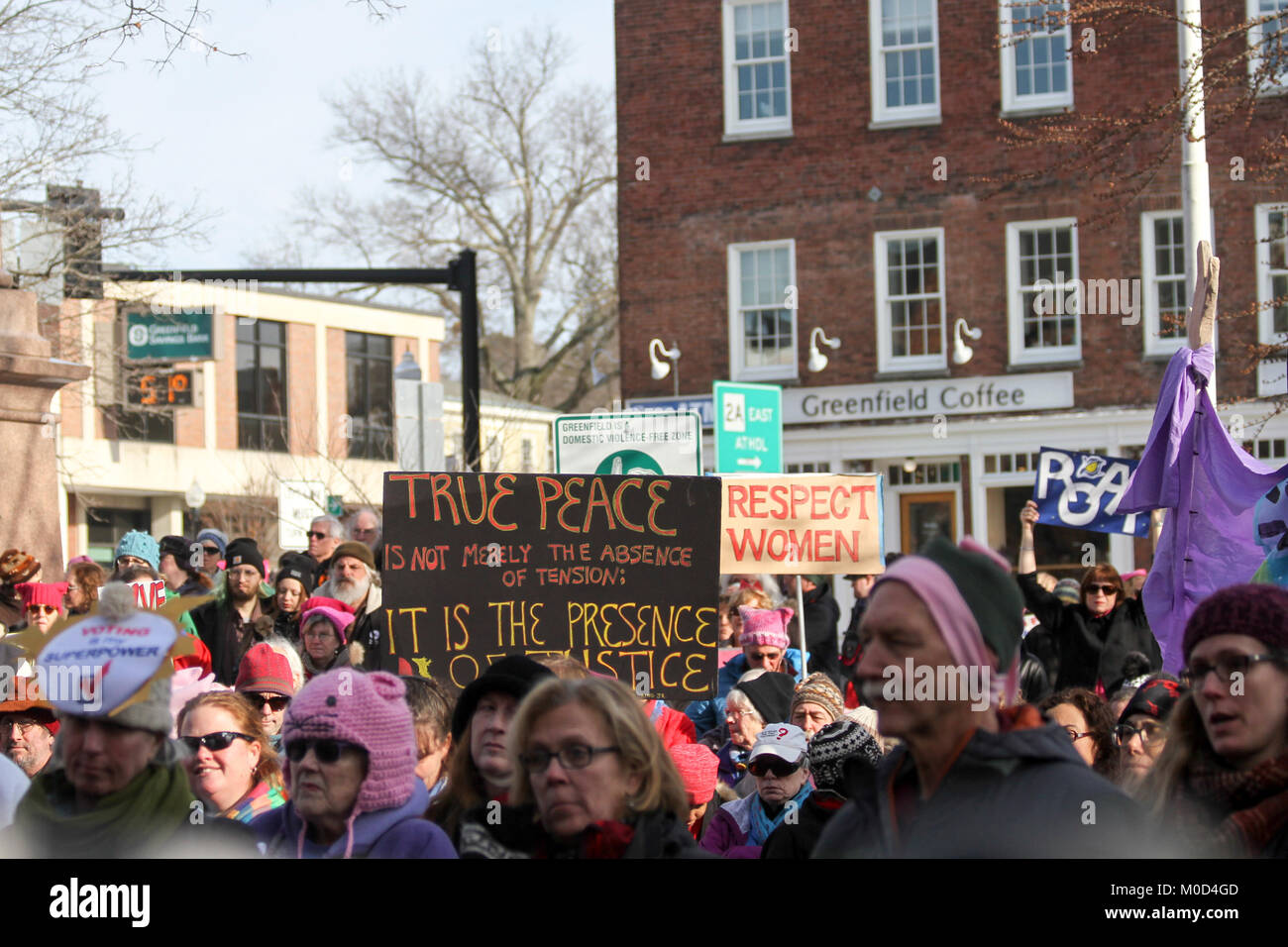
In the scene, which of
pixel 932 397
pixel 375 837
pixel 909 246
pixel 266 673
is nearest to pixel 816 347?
pixel 932 397

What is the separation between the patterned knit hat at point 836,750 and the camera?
548cm

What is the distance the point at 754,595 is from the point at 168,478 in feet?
115

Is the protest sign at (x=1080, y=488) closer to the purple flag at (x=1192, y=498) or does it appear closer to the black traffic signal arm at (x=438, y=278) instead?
the purple flag at (x=1192, y=498)

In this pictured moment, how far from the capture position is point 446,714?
548 centimetres

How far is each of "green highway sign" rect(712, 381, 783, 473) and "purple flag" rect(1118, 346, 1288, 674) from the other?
564 cm

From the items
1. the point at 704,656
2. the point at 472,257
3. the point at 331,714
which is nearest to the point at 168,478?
the point at 472,257

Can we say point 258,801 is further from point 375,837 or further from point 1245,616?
point 1245,616

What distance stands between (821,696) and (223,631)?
13.1 ft

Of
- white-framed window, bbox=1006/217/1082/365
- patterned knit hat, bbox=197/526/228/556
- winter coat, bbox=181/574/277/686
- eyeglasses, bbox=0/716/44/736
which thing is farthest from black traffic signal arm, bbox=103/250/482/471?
white-framed window, bbox=1006/217/1082/365

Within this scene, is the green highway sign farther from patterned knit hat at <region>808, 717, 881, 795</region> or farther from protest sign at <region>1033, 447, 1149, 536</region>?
patterned knit hat at <region>808, 717, 881, 795</region>

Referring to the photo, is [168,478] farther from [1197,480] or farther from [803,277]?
[1197,480]

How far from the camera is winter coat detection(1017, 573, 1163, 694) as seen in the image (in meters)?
9.09

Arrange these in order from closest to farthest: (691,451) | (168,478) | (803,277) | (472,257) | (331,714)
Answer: (331,714)
(691,451)
(472,257)
(803,277)
(168,478)

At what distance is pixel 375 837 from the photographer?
3654mm
